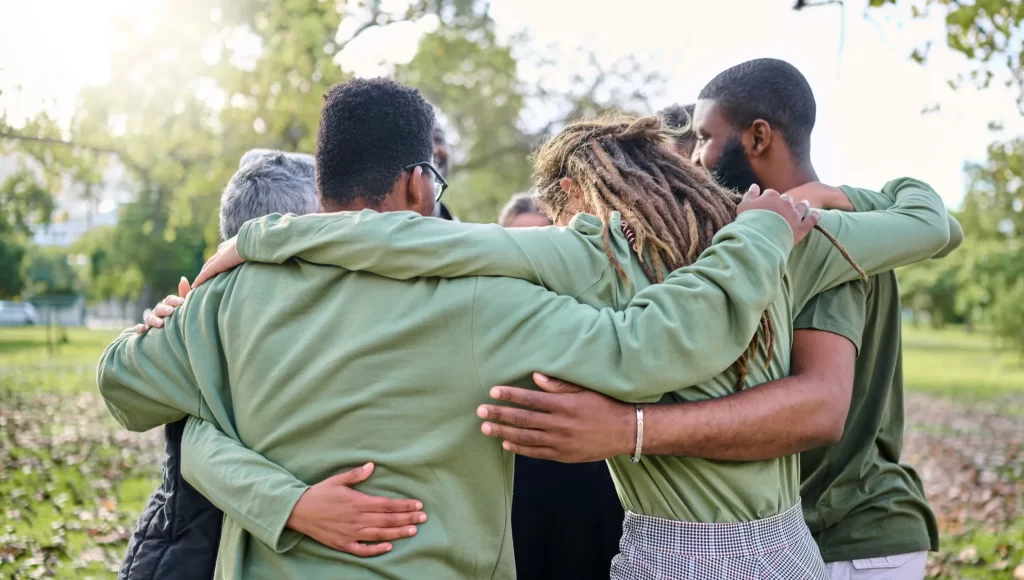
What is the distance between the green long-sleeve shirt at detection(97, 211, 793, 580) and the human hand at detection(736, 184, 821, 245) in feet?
0.49

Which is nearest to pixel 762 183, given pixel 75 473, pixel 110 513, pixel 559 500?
pixel 559 500

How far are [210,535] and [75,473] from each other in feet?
21.6

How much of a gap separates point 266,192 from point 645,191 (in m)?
1.23

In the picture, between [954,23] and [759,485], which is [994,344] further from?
[759,485]

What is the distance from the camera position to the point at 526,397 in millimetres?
2012

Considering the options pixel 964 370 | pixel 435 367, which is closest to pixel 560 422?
pixel 435 367

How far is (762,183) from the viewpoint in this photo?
9.57 feet

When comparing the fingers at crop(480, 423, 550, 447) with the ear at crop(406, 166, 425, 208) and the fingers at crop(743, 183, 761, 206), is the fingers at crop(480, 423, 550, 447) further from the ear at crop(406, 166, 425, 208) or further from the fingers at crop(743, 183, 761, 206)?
the fingers at crop(743, 183, 761, 206)

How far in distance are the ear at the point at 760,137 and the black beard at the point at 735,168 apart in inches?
1.5

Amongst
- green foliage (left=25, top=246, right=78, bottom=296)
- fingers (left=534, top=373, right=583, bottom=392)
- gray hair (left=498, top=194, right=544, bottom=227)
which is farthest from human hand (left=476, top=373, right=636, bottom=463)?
green foliage (left=25, top=246, right=78, bottom=296)

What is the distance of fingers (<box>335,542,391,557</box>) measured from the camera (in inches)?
77.4

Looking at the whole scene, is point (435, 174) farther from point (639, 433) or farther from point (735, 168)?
point (735, 168)

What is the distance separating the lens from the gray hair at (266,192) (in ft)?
9.25

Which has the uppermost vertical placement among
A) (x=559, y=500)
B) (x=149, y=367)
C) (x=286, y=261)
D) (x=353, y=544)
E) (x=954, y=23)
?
(x=954, y=23)
